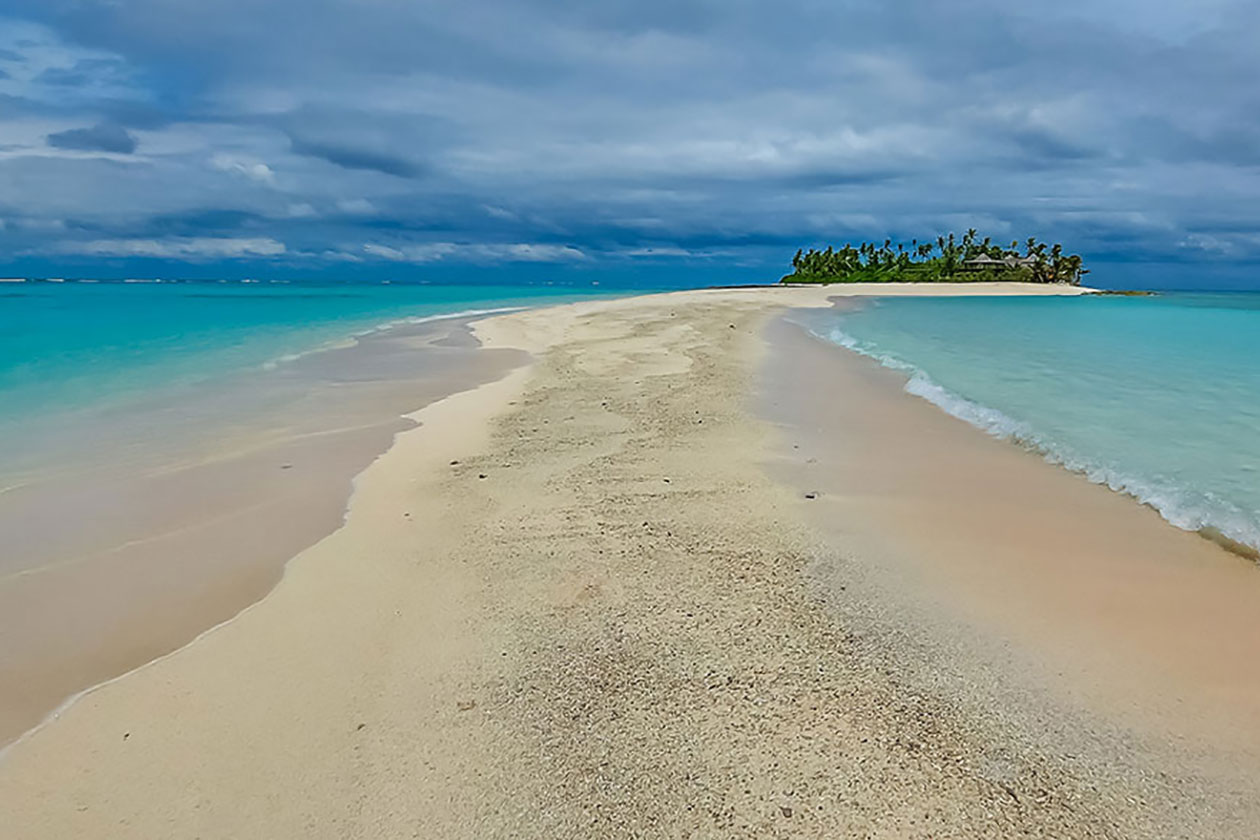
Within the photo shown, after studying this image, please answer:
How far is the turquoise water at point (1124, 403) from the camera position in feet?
24.8

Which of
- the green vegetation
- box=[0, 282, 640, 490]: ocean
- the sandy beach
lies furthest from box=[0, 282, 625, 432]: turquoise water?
the green vegetation

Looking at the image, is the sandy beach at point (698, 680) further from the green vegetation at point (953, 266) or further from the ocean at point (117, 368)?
the green vegetation at point (953, 266)

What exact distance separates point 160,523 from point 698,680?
5.31 metres

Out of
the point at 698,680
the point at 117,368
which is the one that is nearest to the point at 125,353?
the point at 117,368

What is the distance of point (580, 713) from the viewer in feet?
12.2

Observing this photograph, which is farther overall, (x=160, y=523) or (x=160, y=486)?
(x=160, y=486)

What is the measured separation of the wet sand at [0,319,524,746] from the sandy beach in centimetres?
36

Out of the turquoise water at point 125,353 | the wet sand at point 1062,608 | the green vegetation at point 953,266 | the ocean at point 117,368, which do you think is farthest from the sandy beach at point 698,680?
the green vegetation at point 953,266

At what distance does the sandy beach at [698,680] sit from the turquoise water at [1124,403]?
34.6 inches

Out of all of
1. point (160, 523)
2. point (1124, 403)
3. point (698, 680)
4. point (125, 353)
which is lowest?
point (125, 353)

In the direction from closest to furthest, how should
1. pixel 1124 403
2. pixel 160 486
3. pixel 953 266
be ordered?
pixel 160 486
pixel 1124 403
pixel 953 266

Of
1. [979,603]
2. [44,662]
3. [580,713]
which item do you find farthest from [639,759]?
[44,662]

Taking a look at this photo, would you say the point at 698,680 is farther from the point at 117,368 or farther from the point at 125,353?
the point at 125,353

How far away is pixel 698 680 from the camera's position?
3.99 m
